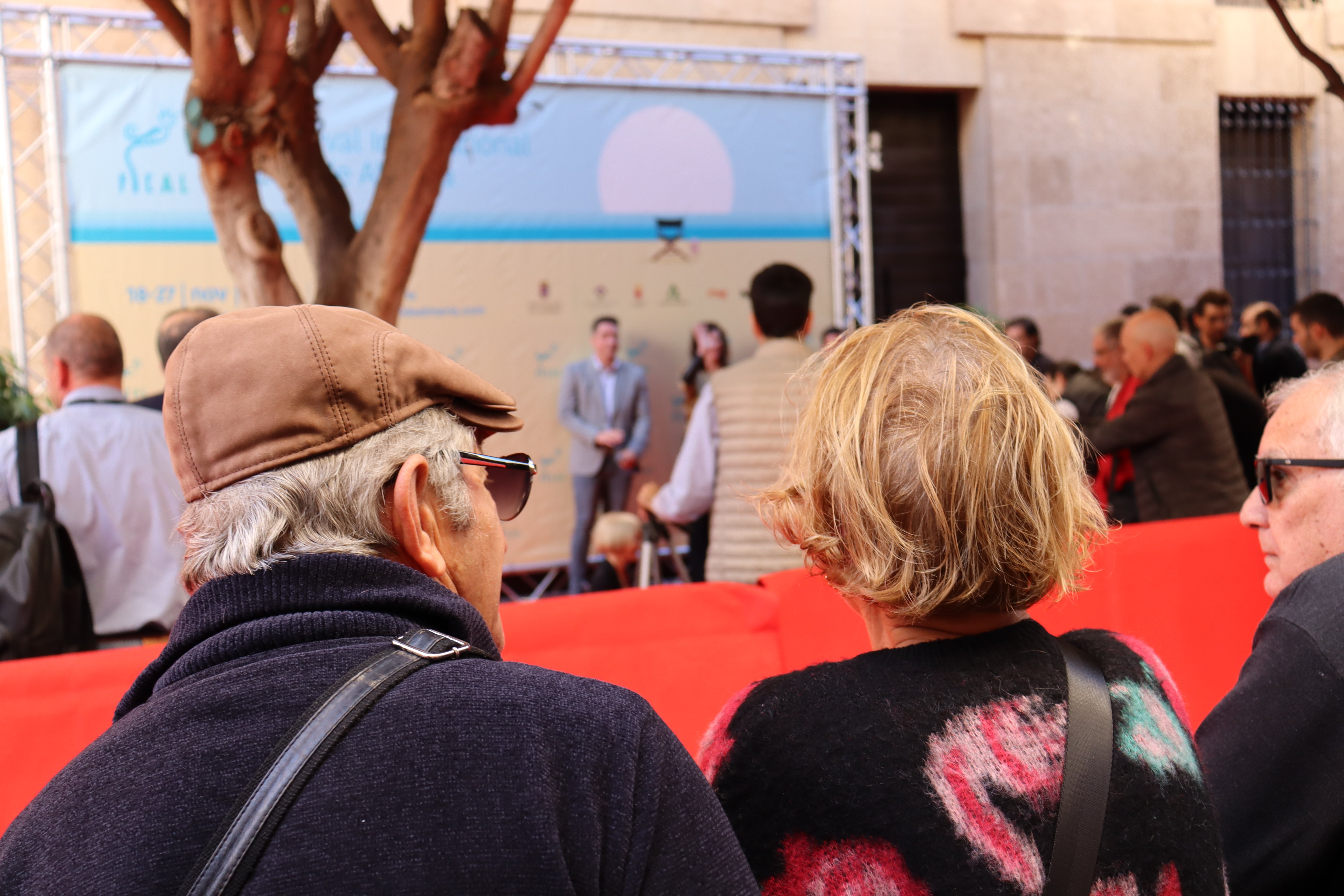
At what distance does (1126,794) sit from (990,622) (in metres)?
0.23

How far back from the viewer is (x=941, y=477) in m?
1.23

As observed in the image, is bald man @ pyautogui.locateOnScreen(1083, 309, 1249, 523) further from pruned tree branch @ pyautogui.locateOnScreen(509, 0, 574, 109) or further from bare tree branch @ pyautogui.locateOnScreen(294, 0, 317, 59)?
bare tree branch @ pyautogui.locateOnScreen(294, 0, 317, 59)

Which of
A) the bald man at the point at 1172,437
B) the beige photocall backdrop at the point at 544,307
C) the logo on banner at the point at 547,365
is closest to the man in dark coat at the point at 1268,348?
the bald man at the point at 1172,437

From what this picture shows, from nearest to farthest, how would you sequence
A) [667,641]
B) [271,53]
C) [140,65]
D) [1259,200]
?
[667,641], [271,53], [140,65], [1259,200]

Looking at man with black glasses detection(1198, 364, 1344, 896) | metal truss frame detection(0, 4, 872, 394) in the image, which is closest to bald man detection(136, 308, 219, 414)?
metal truss frame detection(0, 4, 872, 394)

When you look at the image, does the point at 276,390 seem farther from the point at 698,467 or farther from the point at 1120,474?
the point at 1120,474

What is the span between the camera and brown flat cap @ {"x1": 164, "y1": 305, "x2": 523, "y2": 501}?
1.10 m

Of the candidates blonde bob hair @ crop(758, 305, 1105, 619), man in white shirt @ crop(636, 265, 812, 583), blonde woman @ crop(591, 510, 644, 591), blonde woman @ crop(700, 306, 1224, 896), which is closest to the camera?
blonde woman @ crop(700, 306, 1224, 896)

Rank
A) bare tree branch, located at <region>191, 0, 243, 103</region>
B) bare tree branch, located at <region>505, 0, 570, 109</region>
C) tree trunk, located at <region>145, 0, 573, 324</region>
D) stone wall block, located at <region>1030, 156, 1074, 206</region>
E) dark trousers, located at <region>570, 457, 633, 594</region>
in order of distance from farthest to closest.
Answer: stone wall block, located at <region>1030, 156, 1074, 206</region>
dark trousers, located at <region>570, 457, 633, 594</region>
bare tree branch, located at <region>505, 0, 570, 109</region>
tree trunk, located at <region>145, 0, 573, 324</region>
bare tree branch, located at <region>191, 0, 243, 103</region>

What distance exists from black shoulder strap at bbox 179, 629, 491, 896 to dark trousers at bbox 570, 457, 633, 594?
6.80 metres

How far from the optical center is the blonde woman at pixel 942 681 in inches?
44.2

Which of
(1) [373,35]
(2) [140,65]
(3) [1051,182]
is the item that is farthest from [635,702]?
(3) [1051,182]

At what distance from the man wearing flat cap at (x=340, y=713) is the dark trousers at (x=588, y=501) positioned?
6640mm

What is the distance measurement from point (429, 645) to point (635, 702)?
20 cm
